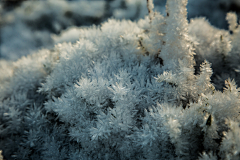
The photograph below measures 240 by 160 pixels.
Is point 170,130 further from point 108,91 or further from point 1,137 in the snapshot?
point 1,137

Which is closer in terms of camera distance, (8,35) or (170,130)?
(170,130)

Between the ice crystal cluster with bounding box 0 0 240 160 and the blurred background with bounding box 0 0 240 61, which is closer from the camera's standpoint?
the ice crystal cluster with bounding box 0 0 240 160

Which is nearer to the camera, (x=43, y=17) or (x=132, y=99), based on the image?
(x=132, y=99)

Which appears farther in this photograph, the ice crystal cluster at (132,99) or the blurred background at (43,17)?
the blurred background at (43,17)

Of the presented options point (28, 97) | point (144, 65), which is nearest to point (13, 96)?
point (28, 97)

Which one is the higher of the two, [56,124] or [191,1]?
[191,1]

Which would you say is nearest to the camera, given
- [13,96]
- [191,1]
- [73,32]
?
[13,96]

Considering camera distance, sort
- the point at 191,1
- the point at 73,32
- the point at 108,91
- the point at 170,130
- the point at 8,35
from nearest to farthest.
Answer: the point at 170,130, the point at 108,91, the point at 73,32, the point at 191,1, the point at 8,35

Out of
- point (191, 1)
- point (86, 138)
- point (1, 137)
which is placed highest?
point (191, 1)
